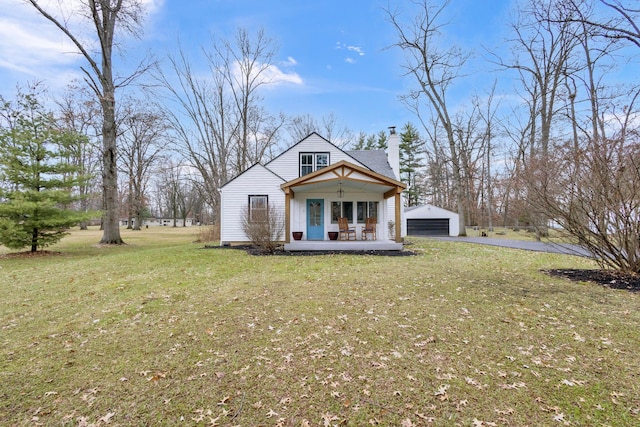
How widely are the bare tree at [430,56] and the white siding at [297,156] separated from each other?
33.7ft

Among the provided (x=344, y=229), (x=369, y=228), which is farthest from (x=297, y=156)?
(x=369, y=228)

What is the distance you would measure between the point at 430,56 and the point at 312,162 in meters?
13.0

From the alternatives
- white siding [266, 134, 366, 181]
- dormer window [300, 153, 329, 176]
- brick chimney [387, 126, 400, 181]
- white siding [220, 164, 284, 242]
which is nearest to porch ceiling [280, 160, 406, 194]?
white siding [220, 164, 284, 242]

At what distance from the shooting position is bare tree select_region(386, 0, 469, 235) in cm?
1944

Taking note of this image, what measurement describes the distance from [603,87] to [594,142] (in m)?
14.2

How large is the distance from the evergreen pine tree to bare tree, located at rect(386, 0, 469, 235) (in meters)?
20.3

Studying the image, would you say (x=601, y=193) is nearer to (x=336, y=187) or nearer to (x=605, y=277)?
(x=605, y=277)

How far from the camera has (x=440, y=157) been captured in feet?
101

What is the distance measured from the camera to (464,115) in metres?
27.2

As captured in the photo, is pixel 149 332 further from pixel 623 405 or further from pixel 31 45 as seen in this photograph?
pixel 31 45

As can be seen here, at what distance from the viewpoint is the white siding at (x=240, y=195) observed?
45.5ft

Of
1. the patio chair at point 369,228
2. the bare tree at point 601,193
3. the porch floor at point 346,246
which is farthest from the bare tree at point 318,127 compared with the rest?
the bare tree at point 601,193

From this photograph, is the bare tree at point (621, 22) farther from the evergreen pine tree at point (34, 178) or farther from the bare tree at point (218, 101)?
the bare tree at point (218, 101)

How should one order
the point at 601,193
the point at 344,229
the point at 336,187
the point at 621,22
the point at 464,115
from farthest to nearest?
the point at 464,115 → the point at 344,229 → the point at 336,187 → the point at 621,22 → the point at 601,193
